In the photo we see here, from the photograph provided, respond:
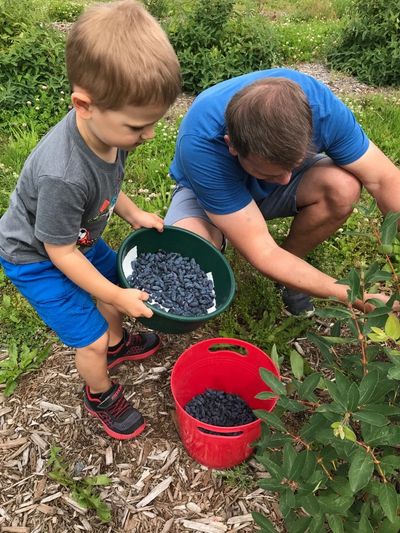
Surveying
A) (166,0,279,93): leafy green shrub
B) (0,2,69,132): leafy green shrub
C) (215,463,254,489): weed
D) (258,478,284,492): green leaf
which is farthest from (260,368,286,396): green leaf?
(166,0,279,93): leafy green shrub

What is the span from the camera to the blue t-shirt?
199 centimetres

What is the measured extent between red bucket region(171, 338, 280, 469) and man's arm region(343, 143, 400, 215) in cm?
86

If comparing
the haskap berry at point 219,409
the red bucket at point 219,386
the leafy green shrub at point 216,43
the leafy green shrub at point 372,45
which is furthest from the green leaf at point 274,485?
the leafy green shrub at point 372,45

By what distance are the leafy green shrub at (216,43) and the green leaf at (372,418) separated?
12.1ft

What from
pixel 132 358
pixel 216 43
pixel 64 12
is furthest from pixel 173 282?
pixel 64 12

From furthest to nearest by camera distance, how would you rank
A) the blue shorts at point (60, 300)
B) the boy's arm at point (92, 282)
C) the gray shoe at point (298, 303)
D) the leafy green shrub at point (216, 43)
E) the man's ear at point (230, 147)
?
1. the leafy green shrub at point (216, 43)
2. the gray shoe at point (298, 303)
3. the man's ear at point (230, 147)
4. the blue shorts at point (60, 300)
5. the boy's arm at point (92, 282)

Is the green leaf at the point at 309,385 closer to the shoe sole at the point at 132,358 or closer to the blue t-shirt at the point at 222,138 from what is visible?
the blue t-shirt at the point at 222,138

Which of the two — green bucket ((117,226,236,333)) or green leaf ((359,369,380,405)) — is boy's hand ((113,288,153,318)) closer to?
green bucket ((117,226,236,333))

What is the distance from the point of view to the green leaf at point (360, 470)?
105 cm

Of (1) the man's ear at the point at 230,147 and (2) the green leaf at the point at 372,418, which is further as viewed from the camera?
(1) the man's ear at the point at 230,147

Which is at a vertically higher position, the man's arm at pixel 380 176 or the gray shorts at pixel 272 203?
the man's arm at pixel 380 176

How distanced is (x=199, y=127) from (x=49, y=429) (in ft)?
4.21

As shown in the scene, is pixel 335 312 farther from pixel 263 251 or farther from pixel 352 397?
pixel 263 251

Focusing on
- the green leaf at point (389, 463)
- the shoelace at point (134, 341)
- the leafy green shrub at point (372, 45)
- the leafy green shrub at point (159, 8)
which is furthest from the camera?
the leafy green shrub at point (159, 8)
